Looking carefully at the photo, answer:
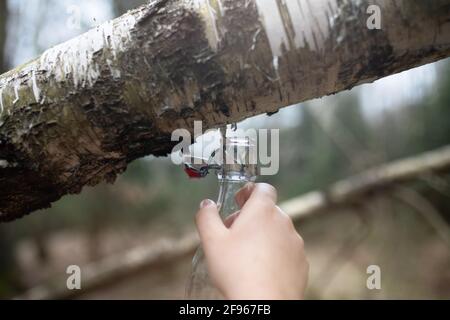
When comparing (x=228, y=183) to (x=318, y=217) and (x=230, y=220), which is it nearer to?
(x=230, y=220)

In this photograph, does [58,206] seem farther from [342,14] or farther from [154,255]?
[342,14]

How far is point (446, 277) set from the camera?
11.3 feet

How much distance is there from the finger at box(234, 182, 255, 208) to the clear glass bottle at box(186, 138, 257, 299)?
0.12 ft

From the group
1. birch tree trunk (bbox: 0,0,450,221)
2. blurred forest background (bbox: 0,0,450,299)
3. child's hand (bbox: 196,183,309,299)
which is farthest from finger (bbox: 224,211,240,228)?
blurred forest background (bbox: 0,0,450,299)

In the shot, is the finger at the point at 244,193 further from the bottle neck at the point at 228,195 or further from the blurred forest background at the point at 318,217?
the blurred forest background at the point at 318,217

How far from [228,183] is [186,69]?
8.1 inches

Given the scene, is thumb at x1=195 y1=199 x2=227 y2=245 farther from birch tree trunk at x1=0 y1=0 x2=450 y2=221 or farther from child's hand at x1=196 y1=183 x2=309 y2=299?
birch tree trunk at x1=0 y1=0 x2=450 y2=221

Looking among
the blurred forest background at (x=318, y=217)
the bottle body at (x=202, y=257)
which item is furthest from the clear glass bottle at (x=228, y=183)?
the blurred forest background at (x=318, y=217)

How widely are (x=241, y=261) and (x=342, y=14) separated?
31cm

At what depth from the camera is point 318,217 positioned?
2.33 m

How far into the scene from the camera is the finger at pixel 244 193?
1.91ft

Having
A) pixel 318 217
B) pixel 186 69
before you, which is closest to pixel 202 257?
pixel 186 69
